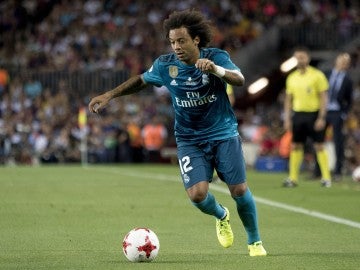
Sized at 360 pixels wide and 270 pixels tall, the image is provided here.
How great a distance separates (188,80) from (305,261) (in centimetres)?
191

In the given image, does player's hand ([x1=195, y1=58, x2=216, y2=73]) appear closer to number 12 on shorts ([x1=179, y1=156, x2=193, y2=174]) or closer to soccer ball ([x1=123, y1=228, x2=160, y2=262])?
number 12 on shorts ([x1=179, y1=156, x2=193, y2=174])

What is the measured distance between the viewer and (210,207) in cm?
1092

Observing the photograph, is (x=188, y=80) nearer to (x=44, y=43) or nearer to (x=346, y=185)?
(x=346, y=185)

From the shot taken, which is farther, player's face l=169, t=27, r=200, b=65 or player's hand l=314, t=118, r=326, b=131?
player's hand l=314, t=118, r=326, b=131

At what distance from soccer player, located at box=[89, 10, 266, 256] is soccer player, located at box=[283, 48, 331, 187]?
31.2ft

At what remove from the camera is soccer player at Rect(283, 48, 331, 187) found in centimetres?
2025

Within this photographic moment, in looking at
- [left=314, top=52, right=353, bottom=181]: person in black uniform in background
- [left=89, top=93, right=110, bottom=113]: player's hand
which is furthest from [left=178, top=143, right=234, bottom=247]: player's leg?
[left=314, top=52, right=353, bottom=181]: person in black uniform in background

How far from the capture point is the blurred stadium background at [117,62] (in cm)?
3269

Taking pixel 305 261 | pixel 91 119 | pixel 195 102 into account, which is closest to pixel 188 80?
pixel 195 102

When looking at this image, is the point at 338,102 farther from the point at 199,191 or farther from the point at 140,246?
the point at 140,246

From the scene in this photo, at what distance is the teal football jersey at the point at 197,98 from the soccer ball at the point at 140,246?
1.13 metres

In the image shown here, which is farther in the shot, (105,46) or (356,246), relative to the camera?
(105,46)

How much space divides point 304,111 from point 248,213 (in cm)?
999

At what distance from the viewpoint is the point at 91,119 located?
33688mm
